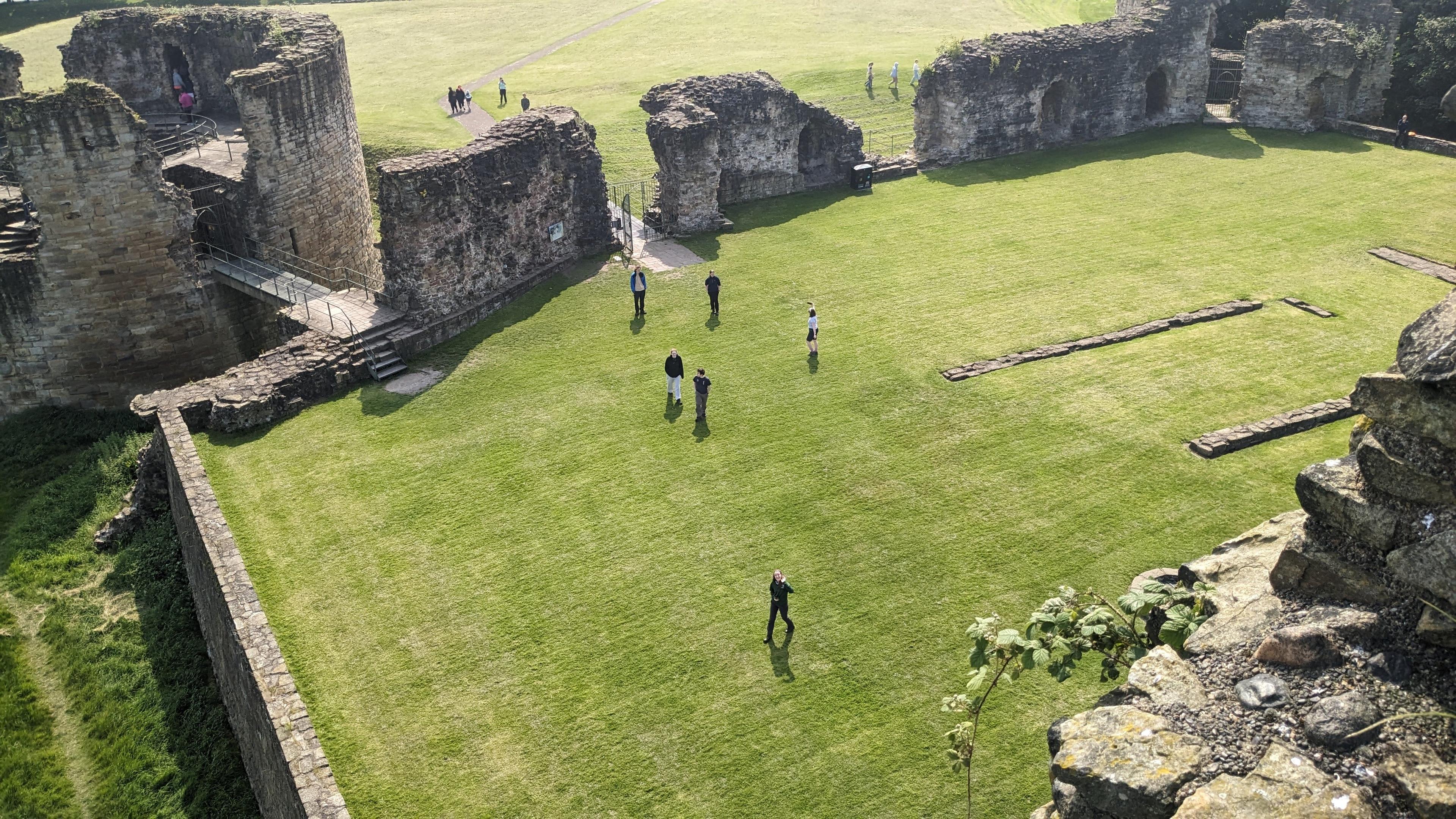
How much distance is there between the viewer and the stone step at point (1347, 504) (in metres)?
8.16

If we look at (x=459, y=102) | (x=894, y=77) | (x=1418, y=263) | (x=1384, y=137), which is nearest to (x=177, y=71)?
(x=459, y=102)

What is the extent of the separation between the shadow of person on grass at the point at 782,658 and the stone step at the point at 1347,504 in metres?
7.03

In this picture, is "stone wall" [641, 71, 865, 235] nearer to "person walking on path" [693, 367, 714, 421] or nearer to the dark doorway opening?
"person walking on path" [693, 367, 714, 421]

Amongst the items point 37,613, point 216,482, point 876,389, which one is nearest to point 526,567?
point 216,482

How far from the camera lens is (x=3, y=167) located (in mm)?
24703

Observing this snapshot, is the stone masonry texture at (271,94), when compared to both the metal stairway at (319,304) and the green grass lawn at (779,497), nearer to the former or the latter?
the metal stairway at (319,304)

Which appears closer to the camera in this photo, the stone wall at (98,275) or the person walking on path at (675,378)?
the person walking on path at (675,378)

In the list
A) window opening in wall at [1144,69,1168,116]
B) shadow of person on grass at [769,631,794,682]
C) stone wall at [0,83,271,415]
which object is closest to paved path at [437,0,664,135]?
stone wall at [0,83,271,415]

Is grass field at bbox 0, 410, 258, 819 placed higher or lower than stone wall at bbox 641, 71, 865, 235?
lower

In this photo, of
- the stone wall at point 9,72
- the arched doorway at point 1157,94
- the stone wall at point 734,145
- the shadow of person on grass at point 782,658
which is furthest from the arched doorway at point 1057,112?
the stone wall at point 9,72

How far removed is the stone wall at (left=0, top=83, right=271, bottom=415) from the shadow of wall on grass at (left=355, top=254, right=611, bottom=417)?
6101 millimetres

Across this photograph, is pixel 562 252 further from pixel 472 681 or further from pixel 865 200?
pixel 472 681

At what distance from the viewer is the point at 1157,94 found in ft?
119

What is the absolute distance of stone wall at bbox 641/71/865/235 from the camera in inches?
1059
